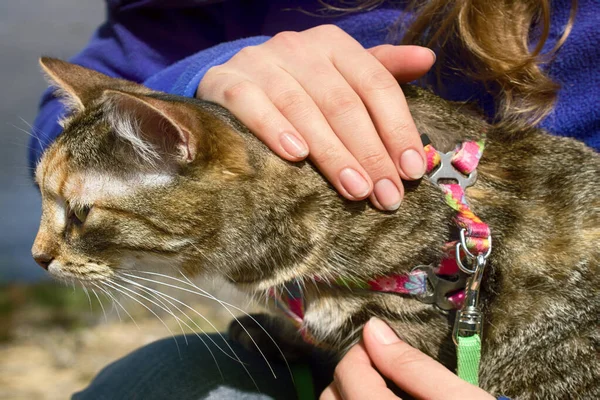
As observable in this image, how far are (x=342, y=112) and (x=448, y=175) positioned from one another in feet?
0.83

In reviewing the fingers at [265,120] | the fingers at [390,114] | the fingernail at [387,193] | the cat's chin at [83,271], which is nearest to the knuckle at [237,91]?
the fingers at [265,120]

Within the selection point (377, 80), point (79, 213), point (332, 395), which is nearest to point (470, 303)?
point (332, 395)

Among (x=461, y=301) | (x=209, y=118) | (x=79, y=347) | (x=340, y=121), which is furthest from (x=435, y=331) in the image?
(x=79, y=347)

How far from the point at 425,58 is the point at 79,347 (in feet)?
8.21

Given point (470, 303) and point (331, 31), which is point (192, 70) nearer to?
point (331, 31)

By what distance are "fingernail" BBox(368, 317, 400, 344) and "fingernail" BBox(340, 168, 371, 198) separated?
268 millimetres

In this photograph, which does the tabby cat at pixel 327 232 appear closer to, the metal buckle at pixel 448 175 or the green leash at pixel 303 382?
the metal buckle at pixel 448 175

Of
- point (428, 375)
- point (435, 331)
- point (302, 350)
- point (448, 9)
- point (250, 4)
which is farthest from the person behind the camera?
point (250, 4)

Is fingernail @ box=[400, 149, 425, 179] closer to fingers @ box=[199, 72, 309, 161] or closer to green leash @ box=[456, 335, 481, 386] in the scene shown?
fingers @ box=[199, 72, 309, 161]

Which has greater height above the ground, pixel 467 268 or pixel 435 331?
pixel 467 268

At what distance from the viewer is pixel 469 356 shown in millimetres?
1037

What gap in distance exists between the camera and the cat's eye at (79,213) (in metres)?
1.18

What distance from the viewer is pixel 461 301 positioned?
3.71 feet

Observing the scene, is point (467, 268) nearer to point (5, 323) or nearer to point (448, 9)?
point (448, 9)
